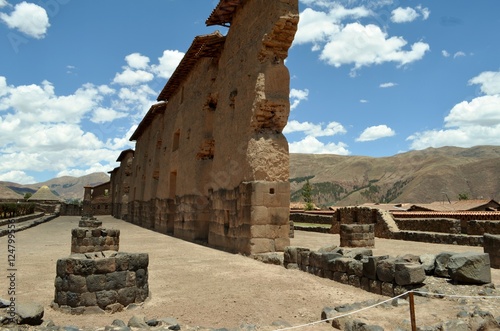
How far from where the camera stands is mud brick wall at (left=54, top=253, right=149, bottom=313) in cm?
519

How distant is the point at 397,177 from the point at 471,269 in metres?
109

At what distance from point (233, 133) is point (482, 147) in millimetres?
192185

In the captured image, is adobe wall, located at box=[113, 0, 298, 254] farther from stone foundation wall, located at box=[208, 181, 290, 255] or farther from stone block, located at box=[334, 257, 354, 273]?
stone block, located at box=[334, 257, 354, 273]

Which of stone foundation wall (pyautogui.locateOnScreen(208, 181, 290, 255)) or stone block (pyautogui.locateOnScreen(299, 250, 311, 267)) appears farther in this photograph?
stone foundation wall (pyautogui.locateOnScreen(208, 181, 290, 255))

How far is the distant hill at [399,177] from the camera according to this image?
7650 centimetres

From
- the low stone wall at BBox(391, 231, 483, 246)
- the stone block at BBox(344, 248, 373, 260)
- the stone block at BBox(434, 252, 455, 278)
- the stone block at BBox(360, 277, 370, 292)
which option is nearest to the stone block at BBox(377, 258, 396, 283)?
the stone block at BBox(360, 277, 370, 292)

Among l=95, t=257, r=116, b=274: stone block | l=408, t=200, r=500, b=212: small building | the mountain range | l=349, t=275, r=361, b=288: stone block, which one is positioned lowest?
l=349, t=275, r=361, b=288: stone block

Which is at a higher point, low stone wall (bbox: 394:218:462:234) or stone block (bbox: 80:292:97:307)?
low stone wall (bbox: 394:218:462:234)

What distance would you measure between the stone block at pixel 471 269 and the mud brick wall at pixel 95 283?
478 cm

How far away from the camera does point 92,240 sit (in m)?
9.97

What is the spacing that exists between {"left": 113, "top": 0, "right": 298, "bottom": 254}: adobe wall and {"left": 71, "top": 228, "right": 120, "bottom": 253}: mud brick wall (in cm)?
341

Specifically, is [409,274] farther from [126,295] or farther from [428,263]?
[126,295]

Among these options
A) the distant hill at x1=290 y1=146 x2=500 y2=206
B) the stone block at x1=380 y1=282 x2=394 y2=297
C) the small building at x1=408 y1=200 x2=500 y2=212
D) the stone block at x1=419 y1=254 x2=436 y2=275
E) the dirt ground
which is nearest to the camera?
the dirt ground

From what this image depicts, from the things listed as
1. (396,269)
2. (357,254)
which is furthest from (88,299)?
(357,254)
